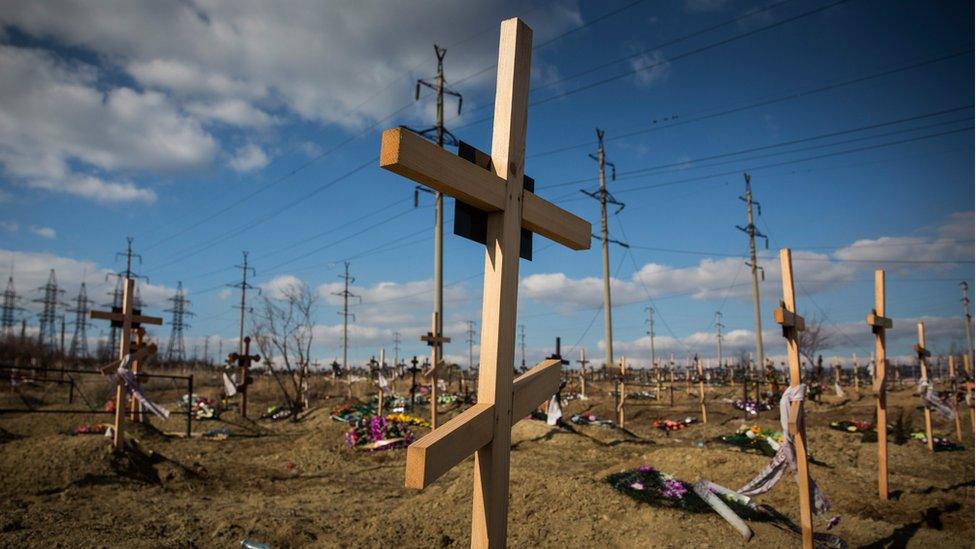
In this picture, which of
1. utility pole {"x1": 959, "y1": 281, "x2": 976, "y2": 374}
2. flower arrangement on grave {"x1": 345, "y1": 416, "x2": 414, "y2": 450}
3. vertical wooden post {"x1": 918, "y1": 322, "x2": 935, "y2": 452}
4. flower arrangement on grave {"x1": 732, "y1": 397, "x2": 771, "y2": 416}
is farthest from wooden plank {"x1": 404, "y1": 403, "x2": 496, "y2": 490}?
utility pole {"x1": 959, "y1": 281, "x2": 976, "y2": 374}

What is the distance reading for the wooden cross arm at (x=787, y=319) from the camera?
17.9ft

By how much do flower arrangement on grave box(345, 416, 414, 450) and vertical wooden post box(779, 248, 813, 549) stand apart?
30.8 feet

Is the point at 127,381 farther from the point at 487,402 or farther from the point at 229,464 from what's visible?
the point at 487,402

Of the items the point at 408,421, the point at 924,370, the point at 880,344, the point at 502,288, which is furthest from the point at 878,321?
the point at 408,421

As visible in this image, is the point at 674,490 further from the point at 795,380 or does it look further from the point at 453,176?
the point at 453,176

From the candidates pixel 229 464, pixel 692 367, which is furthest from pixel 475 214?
pixel 692 367

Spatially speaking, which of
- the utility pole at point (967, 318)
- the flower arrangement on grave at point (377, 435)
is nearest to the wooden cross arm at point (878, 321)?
the flower arrangement on grave at point (377, 435)

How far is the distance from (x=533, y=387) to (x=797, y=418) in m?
3.92

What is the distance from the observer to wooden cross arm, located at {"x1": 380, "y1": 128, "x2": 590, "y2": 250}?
193 centimetres

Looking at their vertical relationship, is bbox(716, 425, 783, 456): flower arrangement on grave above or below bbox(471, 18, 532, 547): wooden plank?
below

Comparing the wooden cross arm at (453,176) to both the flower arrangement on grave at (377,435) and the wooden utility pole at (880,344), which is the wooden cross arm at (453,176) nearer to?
the wooden utility pole at (880,344)

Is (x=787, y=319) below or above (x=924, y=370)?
above

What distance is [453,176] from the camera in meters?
2.12

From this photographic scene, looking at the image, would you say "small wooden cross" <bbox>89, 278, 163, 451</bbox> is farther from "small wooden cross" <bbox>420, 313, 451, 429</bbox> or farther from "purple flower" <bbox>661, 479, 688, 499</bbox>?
"purple flower" <bbox>661, 479, 688, 499</bbox>
